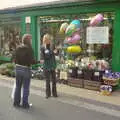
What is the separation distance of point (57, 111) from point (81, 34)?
3.86 m

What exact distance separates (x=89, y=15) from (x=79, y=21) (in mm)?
395

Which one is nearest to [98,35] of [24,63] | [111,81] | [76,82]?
[76,82]

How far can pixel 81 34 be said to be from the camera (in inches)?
432

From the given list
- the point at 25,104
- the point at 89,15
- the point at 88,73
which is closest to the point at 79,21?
the point at 89,15

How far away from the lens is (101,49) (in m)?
10.5

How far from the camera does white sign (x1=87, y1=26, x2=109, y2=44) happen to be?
10127 mm

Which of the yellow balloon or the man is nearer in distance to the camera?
the man

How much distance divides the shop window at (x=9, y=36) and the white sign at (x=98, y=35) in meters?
4.01

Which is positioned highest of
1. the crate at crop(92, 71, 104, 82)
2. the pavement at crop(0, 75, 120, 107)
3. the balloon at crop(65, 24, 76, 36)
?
the balloon at crop(65, 24, 76, 36)

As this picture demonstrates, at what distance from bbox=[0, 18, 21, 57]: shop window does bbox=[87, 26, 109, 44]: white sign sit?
4.01 m

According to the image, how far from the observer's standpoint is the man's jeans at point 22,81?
7949 millimetres

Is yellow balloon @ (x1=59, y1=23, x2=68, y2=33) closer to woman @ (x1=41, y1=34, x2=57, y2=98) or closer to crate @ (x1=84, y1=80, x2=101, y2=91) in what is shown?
crate @ (x1=84, y1=80, x2=101, y2=91)

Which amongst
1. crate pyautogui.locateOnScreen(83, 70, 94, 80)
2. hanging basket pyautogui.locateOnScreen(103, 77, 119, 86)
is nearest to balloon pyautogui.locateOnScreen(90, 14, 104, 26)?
crate pyautogui.locateOnScreen(83, 70, 94, 80)

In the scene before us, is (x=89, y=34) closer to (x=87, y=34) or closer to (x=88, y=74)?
(x=87, y=34)
